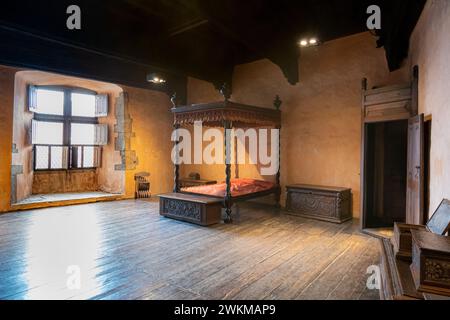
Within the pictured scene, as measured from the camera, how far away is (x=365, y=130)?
3.96m

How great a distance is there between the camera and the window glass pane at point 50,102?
654 centimetres

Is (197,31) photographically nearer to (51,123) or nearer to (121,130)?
(121,130)

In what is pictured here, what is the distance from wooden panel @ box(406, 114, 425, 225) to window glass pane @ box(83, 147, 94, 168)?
23.5 ft

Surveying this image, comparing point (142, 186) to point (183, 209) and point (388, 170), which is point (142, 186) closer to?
point (183, 209)

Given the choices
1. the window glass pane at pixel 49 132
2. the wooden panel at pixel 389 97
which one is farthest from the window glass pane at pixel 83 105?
the wooden panel at pixel 389 97

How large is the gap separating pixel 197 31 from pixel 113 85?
2.92 meters

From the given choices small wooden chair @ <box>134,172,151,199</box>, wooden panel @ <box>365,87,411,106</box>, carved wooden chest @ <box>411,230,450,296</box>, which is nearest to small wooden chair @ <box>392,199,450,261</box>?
carved wooden chest @ <box>411,230,450,296</box>

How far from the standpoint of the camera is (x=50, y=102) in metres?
6.70

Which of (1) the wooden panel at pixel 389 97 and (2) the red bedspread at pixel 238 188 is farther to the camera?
(2) the red bedspread at pixel 238 188

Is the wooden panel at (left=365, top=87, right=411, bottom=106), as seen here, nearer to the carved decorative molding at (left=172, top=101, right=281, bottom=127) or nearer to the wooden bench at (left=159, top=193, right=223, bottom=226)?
the carved decorative molding at (left=172, top=101, right=281, bottom=127)

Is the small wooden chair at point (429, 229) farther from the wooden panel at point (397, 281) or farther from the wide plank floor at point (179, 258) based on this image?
the wide plank floor at point (179, 258)

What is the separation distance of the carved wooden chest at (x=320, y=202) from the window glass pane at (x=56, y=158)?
5.74 meters

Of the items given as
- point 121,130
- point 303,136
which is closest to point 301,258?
point 303,136

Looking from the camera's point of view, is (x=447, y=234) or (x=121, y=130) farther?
(x=121, y=130)
